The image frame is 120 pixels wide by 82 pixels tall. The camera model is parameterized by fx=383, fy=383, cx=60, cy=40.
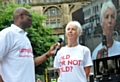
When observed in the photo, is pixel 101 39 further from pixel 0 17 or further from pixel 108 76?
pixel 0 17

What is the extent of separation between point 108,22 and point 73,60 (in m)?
12.0

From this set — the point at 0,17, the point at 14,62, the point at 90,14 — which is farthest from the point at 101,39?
the point at 0,17

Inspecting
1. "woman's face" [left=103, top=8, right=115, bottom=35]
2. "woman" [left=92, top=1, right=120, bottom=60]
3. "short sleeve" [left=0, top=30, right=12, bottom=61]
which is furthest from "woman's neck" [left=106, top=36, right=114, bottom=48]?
"short sleeve" [left=0, top=30, right=12, bottom=61]

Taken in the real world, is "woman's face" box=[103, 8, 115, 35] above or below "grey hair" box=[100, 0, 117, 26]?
below

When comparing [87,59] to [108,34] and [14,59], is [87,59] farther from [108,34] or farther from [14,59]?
[108,34]

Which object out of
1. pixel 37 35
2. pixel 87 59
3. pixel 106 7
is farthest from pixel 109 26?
pixel 37 35

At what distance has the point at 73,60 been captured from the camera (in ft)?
16.9

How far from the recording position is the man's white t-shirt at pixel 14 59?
4020 mm

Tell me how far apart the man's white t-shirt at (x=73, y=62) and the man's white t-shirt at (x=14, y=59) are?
40.9 inches

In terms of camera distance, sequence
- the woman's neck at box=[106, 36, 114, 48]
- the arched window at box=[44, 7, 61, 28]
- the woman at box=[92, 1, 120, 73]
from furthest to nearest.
→ the arched window at box=[44, 7, 61, 28] → the woman's neck at box=[106, 36, 114, 48] → the woman at box=[92, 1, 120, 73]

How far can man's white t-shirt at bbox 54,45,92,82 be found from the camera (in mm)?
5074

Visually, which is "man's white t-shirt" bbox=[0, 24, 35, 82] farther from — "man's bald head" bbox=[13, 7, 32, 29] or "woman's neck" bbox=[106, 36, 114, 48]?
"woman's neck" bbox=[106, 36, 114, 48]

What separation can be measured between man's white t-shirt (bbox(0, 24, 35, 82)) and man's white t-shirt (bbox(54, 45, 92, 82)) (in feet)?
3.41

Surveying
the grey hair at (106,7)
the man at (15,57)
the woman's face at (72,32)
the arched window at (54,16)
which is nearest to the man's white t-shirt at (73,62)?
the woman's face at (72,32)
